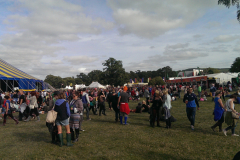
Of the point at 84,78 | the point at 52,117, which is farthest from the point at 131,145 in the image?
the point at 84,78

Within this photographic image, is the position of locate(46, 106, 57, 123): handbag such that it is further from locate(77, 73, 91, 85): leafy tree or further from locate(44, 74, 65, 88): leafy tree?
locate(77, 73, 91, 85): leafy tree

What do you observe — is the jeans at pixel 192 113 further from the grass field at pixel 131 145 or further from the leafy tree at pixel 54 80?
the leafy tree at pixel 54 80

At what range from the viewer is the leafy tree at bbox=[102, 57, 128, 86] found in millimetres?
49656

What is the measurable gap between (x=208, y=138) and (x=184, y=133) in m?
0.89

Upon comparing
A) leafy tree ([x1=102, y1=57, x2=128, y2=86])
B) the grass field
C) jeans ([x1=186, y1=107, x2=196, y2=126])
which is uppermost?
leafy tree ([x1=102, y1=57, x2=128, y2=86])

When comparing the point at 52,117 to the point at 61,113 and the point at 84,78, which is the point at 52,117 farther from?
the point at 84,78

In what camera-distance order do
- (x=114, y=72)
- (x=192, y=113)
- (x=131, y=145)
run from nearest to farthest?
(x=131, y=145) → (x=192, y=113) → (x=114, y=72)

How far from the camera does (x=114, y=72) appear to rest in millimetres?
49781

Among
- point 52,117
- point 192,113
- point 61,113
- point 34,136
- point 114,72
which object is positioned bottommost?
point 34,136

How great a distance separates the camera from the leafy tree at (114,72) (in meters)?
49.7

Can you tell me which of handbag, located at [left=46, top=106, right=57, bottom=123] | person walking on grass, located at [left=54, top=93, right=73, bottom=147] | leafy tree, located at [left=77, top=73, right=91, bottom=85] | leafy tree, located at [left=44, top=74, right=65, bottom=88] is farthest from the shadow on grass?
leafy tree, located at [left=77, top=73, right=91, bottom=85]

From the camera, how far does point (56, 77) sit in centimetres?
11762

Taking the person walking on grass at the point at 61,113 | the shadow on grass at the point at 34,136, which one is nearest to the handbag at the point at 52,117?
the person walking on grass at the point at 61,113

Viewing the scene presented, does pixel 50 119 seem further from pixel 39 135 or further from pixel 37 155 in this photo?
pixel 39 135
